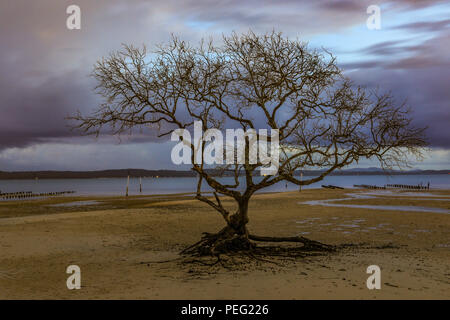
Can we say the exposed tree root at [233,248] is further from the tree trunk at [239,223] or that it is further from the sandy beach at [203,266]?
the sandy beach at [203,266]

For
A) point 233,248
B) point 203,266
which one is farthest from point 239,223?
point 203,266

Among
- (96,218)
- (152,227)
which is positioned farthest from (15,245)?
(96,218)

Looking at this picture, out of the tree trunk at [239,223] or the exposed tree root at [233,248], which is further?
the tree trunk at [239,223]

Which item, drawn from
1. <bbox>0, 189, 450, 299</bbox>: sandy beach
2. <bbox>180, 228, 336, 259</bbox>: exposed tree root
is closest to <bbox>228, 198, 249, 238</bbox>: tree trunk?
<bbox>180, 228, 336, 259</bbox>: exposed tree root

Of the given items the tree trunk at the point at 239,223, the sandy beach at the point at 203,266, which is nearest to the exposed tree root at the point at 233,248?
the tree trunk at the point at 239,223

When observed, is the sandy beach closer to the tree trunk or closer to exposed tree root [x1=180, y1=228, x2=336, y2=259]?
exposed tree root [x1=180, y1=228, x2=336, y2=259]

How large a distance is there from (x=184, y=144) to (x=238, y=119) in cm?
182

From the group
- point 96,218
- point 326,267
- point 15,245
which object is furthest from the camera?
point 96,218

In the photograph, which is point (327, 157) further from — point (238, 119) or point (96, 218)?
point (96, 218)

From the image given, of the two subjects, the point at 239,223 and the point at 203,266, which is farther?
the point at 239,223

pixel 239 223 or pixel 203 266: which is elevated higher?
pixel 239 223

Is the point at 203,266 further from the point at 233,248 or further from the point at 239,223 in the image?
the point at 239,223

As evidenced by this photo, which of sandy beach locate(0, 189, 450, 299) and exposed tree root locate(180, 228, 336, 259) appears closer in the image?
sandy beach locate(0, 189, 450, 299)
